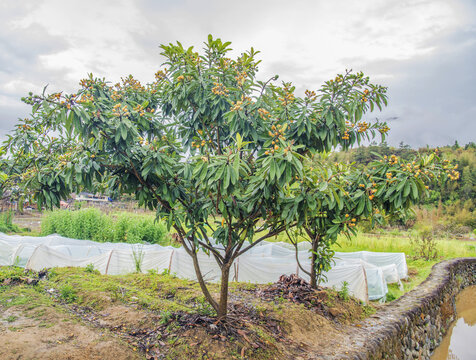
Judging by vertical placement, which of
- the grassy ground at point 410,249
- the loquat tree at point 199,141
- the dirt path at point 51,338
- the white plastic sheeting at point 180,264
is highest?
the loquat tree at point 199,141

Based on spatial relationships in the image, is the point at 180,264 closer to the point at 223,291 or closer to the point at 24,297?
the point at 24,297

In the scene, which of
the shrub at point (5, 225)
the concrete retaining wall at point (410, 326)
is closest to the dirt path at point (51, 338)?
the concrete retaining wall at point (410, 326)

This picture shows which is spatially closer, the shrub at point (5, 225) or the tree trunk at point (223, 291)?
the tree trunk at point (223, 291)

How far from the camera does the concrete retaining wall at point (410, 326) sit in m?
3.87

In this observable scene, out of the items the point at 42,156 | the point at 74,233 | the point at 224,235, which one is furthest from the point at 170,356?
the point at 74,233

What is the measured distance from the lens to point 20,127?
3.18m

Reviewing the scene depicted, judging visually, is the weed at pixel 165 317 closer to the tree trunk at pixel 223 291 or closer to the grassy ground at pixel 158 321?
the grassy ground at pixel 158 321

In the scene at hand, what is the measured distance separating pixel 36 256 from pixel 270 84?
251 inches

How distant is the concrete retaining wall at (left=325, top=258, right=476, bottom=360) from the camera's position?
387cm

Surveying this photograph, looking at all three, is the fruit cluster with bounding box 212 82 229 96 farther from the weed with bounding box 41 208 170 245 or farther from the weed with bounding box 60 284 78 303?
the weed with bounding box 41 208 170 245

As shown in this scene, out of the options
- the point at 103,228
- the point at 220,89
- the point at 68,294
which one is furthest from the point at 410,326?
the point at 103,228

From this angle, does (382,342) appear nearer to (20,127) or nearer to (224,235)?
(224,235)

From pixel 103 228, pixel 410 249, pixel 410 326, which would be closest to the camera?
pixel 410 326

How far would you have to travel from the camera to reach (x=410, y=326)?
5.17m
